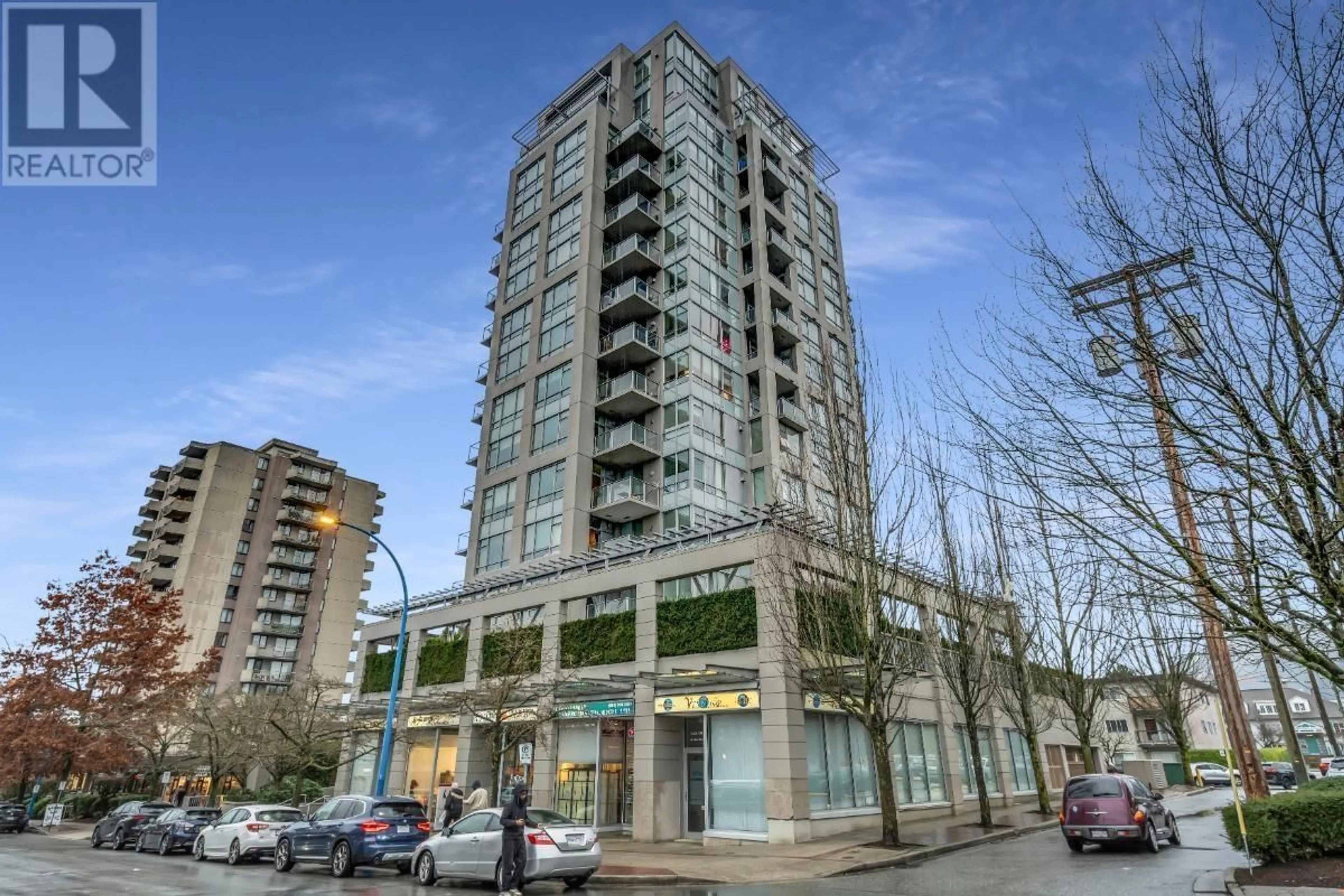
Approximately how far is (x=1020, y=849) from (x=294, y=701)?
2977 centimetres

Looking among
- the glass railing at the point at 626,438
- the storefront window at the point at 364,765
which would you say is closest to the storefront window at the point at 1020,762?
the glass railing at the point at 626,438

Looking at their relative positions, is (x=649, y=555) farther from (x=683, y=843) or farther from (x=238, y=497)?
(x=238, y=497)

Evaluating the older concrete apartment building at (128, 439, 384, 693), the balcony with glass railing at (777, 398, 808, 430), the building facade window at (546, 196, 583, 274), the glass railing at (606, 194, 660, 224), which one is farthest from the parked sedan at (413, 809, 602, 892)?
the older concrete apartment building at (128, 439, 384, 693)

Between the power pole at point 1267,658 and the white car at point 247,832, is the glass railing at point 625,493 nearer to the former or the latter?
the white car at point 247,832

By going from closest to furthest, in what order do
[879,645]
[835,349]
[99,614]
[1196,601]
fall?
[1196,601]
[879,645]
[99,614]
[835,349]

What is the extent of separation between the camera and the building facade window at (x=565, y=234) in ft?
136

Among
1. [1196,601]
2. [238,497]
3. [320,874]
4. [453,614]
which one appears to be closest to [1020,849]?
[1196,601]

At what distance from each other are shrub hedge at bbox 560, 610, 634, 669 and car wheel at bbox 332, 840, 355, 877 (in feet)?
33.4

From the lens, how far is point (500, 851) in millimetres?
13250

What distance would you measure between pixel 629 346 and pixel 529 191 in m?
16.3

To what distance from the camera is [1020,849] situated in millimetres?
16859

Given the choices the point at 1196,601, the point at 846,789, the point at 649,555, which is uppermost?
the point at 649,555

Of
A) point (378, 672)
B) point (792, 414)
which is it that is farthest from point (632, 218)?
point (378, 672)

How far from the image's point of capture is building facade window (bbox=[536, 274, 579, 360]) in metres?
39.3
